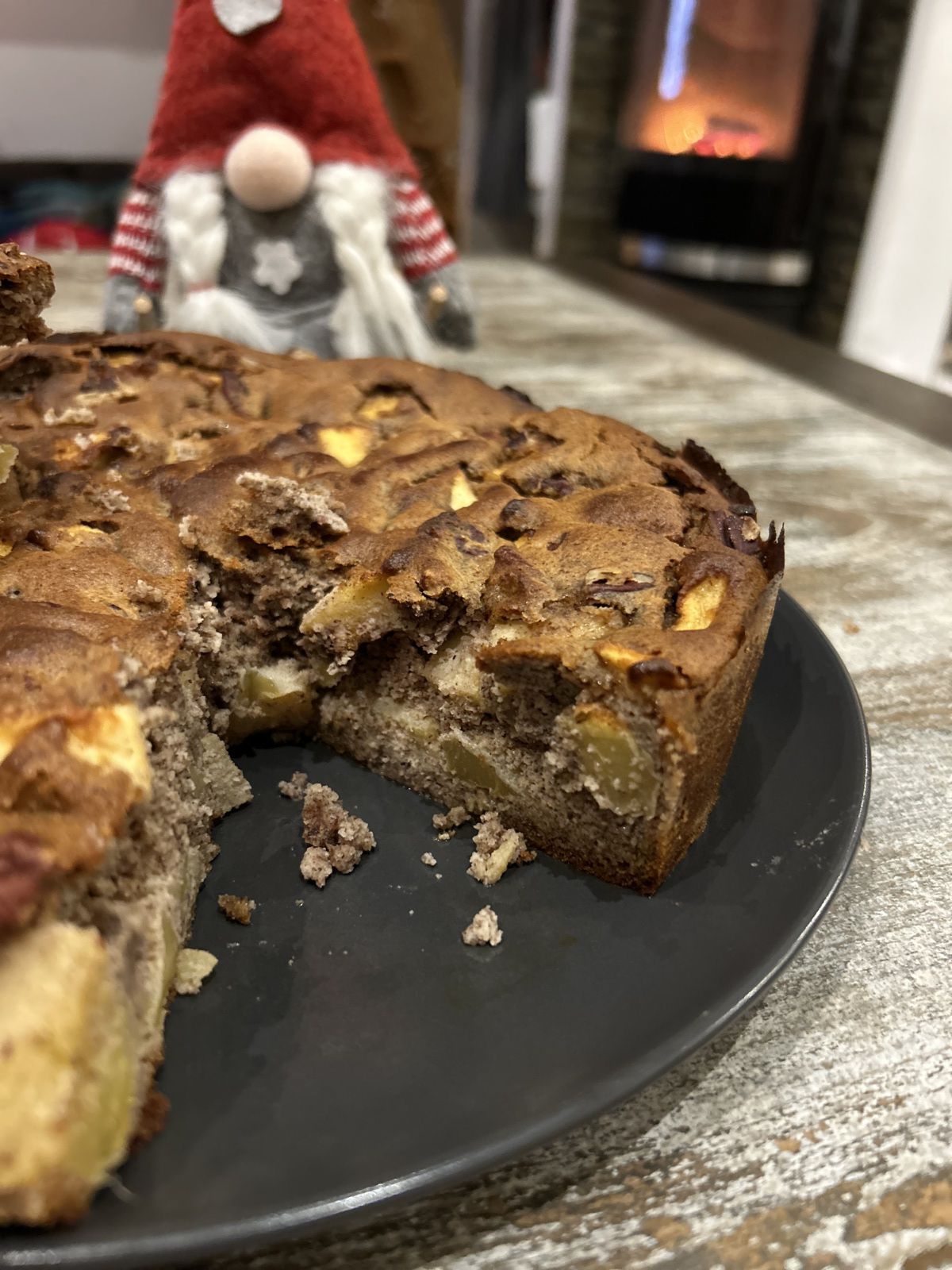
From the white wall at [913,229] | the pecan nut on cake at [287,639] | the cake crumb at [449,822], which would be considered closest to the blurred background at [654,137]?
the white wall at [913,229]

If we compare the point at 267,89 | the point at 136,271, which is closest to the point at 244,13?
the point at 267,89

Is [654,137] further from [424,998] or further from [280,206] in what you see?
[424,998]

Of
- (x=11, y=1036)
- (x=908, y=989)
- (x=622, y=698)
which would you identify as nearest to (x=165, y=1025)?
(x=11, y=1036)

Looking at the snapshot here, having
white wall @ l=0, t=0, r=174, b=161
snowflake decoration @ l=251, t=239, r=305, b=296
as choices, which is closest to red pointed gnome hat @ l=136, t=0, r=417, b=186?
snowflake decoration @ l=251, t=239, r=305, b=296

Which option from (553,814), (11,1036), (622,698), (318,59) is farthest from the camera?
(318,59)

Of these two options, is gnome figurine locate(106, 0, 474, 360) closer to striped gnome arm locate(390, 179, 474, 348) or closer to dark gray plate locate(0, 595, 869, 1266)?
striped gnome arm locate(390, 179, 474, 348)

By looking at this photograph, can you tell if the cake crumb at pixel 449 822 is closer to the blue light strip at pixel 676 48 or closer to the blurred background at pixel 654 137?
the blurred background at pixel 654 137

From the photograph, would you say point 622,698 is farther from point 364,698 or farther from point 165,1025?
Answer: point 165,1025
